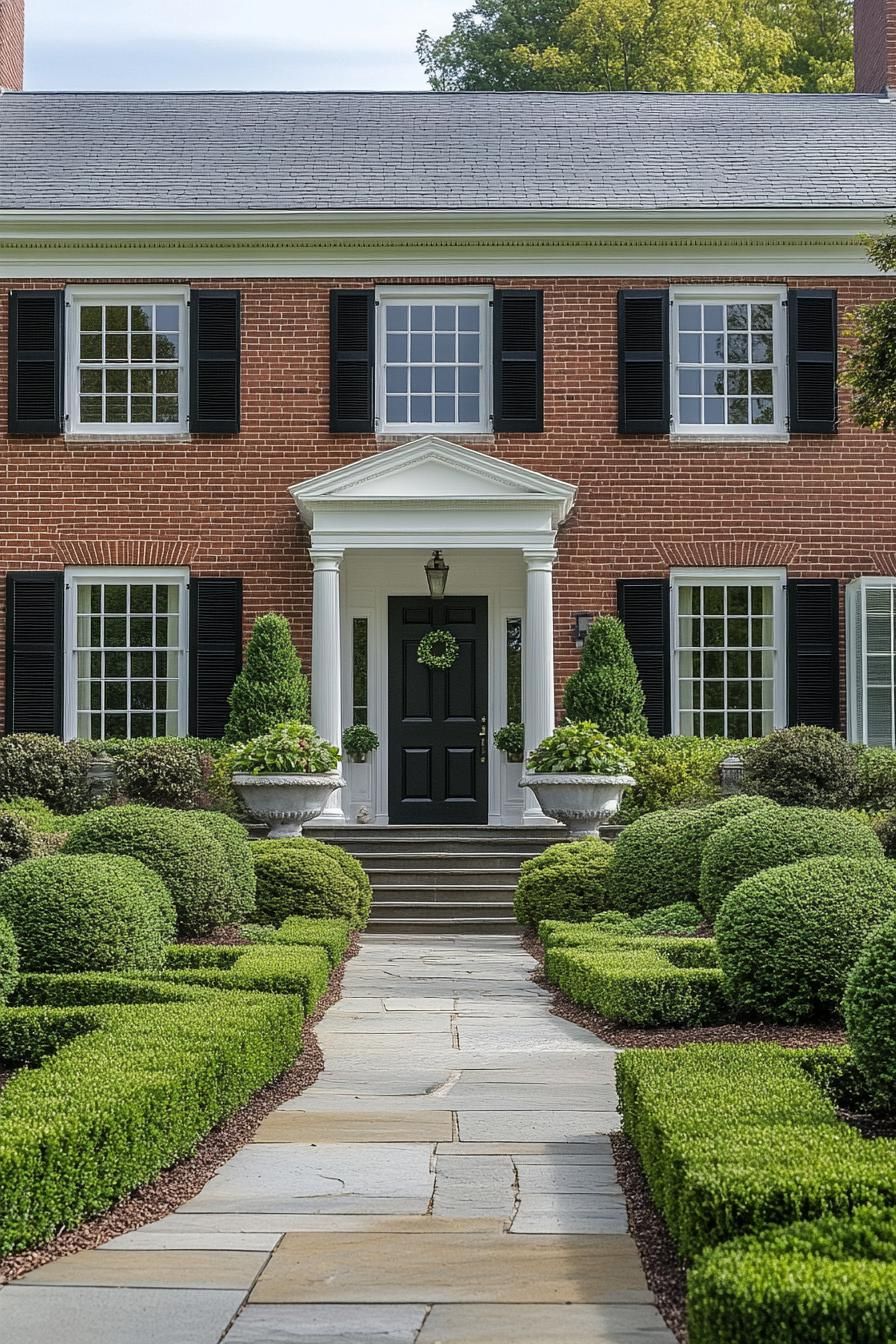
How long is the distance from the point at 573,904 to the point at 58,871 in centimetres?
487

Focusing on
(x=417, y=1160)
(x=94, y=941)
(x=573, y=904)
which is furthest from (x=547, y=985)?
(x=417, y=1160)

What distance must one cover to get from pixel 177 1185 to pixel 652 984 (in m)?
3.27

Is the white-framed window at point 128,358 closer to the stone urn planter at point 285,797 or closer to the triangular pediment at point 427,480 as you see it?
the triangular pediment at point 427,480

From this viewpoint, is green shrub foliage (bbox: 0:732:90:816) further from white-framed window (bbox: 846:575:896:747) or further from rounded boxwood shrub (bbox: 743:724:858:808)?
white-framed window (bbox: 846:575:896:747)

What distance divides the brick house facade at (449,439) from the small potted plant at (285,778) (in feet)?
9.29

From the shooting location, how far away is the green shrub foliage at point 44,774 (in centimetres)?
1570

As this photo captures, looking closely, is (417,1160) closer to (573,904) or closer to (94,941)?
(94,941)

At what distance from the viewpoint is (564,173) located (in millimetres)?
18484

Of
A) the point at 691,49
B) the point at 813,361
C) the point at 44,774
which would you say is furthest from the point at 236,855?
the point at 691,49

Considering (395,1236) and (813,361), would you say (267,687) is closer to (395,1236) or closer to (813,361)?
(813,361)

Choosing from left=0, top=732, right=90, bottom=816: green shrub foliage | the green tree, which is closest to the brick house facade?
left=0, top=732, right=90, bottom=816: green shrub foliage

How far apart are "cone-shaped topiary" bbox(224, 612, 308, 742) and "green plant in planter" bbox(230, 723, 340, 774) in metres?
1.75

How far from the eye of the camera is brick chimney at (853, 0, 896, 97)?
20.8 meters

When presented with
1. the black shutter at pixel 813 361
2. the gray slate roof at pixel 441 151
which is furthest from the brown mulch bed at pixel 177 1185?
the gray slate roof at pixel 441 151
